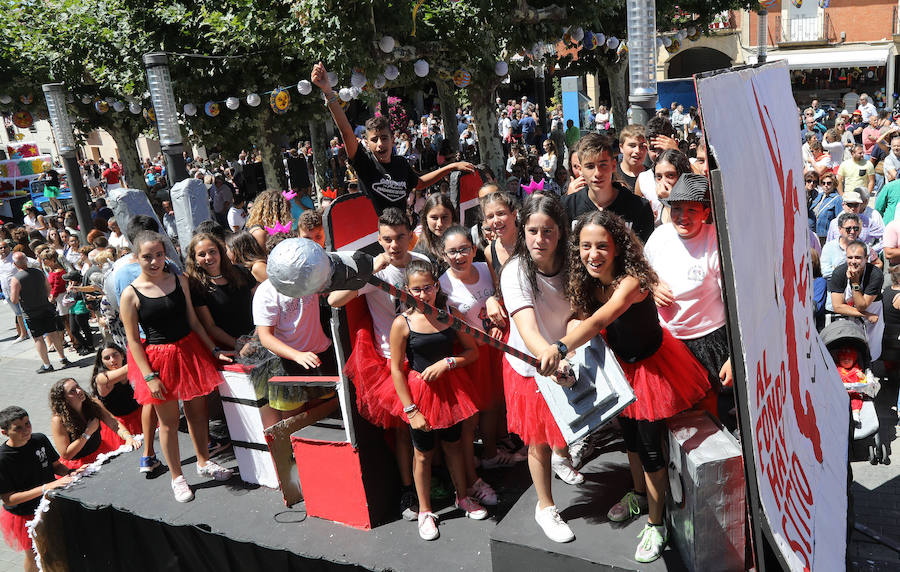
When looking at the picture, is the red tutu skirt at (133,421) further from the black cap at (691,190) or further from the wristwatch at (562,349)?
the black cap at (691,190)

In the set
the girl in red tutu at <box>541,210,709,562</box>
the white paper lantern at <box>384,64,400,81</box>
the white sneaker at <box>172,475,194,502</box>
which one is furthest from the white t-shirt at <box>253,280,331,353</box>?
the white paper lantern at <box>384,64,400,81</box>

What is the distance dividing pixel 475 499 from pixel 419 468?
1.34ft

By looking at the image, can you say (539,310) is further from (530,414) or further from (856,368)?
(856,368)

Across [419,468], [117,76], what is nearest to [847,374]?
[419,468]

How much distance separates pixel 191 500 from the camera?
4590 millimetres

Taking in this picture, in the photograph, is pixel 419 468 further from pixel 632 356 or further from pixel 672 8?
pixel 672 8

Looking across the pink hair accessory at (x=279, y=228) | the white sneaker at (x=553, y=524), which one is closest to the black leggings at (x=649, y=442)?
the white sneaker at (x=553, y=524)

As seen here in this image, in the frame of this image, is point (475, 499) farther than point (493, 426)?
No

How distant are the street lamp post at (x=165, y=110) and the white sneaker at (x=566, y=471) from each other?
4.99m

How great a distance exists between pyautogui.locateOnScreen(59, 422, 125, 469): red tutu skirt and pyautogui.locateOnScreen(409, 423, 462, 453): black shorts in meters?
2.92

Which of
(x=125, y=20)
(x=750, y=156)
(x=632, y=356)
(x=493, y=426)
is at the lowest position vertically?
(x=493, y=426)

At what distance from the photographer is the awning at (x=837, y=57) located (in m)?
27.5

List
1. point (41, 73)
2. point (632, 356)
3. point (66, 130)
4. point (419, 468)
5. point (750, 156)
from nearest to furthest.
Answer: point (750, 156)
point (632, 356)
point (419, 468)
point (66, 130)
point (41, 73)

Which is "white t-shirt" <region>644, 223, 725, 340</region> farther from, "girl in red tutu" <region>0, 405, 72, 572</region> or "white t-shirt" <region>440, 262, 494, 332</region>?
"girl in red tutu" <region>0, 405, 72, 572</region>
